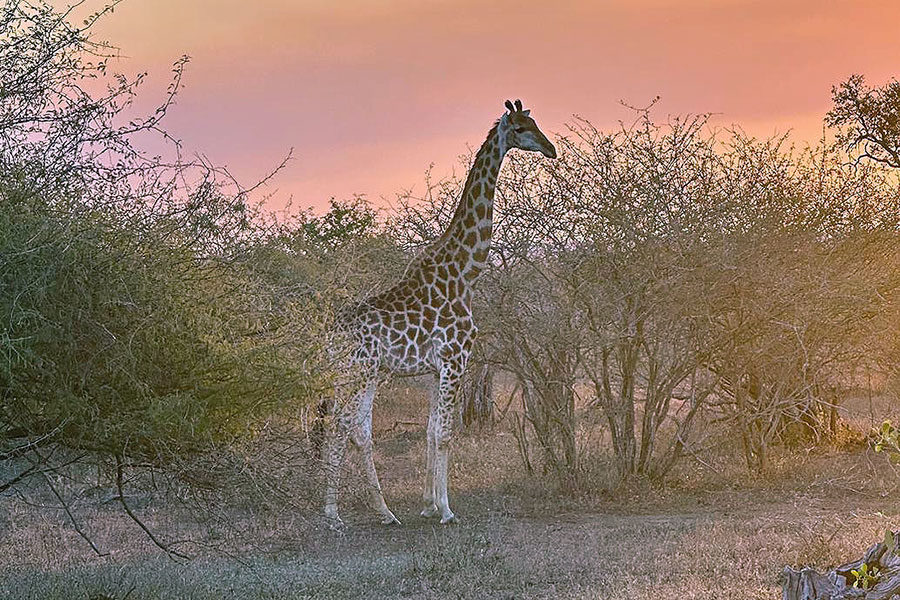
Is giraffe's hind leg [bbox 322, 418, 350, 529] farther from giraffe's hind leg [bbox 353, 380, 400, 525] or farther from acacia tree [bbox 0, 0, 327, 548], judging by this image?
acacia tree [bbox 0, 0, 327, 548]

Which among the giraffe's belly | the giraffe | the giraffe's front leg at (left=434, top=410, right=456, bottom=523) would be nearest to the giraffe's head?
the giraffe

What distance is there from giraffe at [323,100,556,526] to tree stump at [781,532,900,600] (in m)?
4.77

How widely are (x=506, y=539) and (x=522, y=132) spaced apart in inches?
147

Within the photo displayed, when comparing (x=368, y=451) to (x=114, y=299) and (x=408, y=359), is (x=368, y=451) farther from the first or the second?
(x=114, y=299)

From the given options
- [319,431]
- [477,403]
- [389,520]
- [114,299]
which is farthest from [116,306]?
[477,403]

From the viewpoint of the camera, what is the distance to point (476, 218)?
1080 cm

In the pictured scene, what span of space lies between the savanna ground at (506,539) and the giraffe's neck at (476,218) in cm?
207

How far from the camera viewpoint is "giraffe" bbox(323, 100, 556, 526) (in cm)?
995

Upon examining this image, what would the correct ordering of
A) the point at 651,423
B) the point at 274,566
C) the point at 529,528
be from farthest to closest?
the point at 651,423, the point at 529,528, the point at 274,566

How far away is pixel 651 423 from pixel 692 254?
Answer: 1.68 metres

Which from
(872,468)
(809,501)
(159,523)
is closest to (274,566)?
(159,523)

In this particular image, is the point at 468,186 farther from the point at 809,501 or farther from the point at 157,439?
the point at 157,439

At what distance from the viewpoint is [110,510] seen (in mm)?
10305

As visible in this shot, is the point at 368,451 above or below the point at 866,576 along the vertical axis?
above
